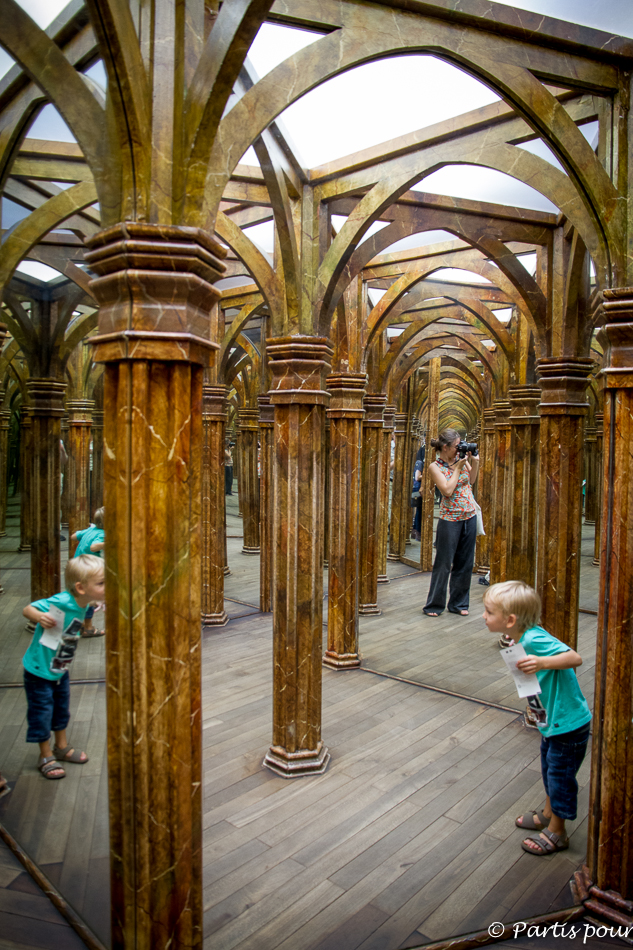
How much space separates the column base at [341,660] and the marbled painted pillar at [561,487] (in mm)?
2057

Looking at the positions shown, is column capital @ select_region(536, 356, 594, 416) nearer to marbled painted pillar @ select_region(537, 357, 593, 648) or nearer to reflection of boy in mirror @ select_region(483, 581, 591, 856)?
marbled painted pillar @ select_region(537, 357, 593, 648)

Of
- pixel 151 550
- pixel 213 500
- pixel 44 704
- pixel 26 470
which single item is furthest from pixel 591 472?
pixel 151 550

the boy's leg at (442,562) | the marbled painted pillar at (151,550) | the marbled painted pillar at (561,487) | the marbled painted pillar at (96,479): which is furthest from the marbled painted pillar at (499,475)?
the marbled painted pillar at (96,479)

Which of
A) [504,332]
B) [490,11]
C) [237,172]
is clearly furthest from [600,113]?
[504,332]

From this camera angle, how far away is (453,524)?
319 inches

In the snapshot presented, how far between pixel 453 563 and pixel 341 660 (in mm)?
3124

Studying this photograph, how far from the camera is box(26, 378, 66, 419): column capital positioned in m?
6.74

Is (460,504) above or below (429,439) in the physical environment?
below

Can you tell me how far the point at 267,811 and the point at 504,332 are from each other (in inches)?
246

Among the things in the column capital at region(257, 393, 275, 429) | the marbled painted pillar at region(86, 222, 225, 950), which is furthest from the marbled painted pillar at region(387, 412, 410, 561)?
the marbled painted pillar at region(86, 222, 225, 950)

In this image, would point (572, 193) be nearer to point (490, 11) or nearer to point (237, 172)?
point (490, 11)

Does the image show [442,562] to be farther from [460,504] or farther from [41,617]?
[41,617]

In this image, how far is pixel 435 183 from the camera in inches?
199

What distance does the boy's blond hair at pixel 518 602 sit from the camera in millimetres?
2959
